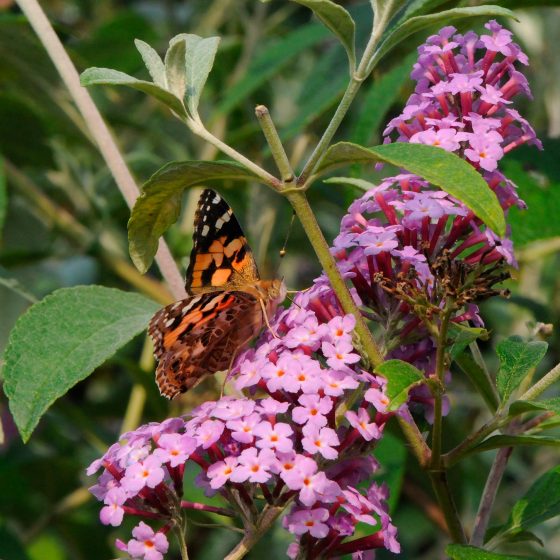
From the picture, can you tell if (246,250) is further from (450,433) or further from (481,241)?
(450,433)

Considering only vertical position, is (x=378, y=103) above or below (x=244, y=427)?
above

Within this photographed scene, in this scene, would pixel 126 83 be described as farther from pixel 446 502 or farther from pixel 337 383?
pixel 446 502

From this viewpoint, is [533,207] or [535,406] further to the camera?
[533,207]

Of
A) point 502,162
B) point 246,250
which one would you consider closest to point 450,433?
point 502,162

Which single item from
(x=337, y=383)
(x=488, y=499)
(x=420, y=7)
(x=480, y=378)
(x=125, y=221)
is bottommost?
A: (x=125, y=221)

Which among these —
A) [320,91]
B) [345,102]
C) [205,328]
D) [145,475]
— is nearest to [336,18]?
[345,102]

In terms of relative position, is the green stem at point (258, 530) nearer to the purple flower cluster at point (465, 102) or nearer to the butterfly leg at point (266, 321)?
the butterfly leg at point (266, 321)

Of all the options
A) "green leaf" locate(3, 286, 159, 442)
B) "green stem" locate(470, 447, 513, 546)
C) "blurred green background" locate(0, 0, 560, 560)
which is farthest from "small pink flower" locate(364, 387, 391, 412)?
"blurred green background" locate(0, 0, 560, 560)
